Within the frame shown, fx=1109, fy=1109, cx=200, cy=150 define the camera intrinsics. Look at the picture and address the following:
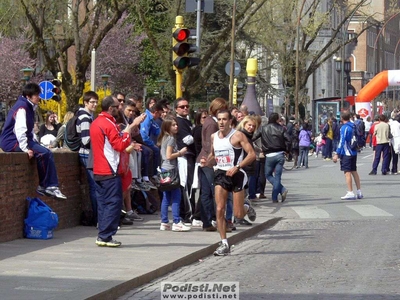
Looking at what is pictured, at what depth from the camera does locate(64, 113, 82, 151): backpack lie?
15.2 metres

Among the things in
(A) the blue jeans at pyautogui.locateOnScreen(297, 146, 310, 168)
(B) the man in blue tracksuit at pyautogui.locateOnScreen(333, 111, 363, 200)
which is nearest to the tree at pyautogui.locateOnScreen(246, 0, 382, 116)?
(A) the blue jeans at pyautogui.locateOnScreen(297, 146, 310, 168)

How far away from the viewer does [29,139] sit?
44.5 ft

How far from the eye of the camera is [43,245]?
42.8ft

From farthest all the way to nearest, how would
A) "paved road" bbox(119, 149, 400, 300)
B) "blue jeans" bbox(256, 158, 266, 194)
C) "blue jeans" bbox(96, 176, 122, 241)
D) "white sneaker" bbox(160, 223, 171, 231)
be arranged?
"blue jeans" bbox(256, 158, 266, 194), "white sneaker" bbox(160, 223, 171, 231), "blue jeans" bbox(96, 176, 122, 241), "paved road" bbox(119, 149, 400, 300)

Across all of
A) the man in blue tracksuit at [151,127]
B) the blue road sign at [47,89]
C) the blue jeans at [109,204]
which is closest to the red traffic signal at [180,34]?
the man in blue tracksuit at [151,127]

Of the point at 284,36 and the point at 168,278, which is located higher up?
the point at 284,36

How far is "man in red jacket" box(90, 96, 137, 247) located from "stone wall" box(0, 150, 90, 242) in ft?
3.51

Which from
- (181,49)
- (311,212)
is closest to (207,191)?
(181,49)

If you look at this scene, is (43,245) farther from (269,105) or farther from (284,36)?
(284,36)

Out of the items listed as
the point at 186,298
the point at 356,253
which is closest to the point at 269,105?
the point at 356,253

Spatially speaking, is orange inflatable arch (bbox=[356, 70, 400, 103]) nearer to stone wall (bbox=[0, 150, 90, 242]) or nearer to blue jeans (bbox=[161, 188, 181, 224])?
stone wall (bbox=[0, 150, 90, 242])

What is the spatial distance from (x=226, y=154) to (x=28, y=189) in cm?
255

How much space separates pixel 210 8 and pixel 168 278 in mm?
20738

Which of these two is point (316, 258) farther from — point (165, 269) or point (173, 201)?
point (173, 201)
